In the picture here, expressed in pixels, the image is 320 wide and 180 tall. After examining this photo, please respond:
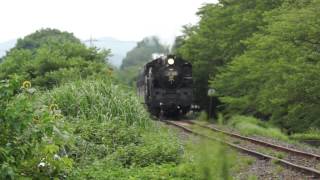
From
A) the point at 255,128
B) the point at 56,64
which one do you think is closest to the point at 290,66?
the point at 255,128

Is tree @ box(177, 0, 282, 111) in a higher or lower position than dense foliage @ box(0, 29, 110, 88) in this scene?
higher

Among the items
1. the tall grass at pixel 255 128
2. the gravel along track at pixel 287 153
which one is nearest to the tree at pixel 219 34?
the tall grass at pixel 255 128

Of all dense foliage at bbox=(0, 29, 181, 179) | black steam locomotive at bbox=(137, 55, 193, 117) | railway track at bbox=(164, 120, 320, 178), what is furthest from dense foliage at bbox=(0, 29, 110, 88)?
railway track at bbox=(164, 120, 320, 178)

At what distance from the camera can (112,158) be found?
10109mm

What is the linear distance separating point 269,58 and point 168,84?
304 inches

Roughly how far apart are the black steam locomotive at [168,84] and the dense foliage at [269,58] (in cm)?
207

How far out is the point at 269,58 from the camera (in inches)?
1008

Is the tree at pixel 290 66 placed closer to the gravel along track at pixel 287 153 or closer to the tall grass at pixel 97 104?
the gravel along track at pixel 287 153

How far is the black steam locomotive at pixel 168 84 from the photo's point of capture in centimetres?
3167

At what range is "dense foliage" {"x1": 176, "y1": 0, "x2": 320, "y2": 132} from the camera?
22.1 meters

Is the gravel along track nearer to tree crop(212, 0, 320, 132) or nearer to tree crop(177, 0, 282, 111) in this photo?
tree crop(212, 0, 320, 132)

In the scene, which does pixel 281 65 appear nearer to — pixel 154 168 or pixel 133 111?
pixel 133 111

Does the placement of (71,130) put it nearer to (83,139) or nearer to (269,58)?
(83,139)

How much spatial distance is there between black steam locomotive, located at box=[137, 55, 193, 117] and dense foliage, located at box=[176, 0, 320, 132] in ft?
6.78
